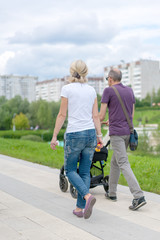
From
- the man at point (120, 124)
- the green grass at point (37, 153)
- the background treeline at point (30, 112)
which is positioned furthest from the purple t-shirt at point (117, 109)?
the background treeline at point (30, 112)

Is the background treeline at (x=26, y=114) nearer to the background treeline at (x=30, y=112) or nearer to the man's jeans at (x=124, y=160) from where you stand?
the background treeline at (x=30, y=112)

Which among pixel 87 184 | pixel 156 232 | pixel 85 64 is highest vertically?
pixel 85 64

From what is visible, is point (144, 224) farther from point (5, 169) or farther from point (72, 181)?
point (5, 169)

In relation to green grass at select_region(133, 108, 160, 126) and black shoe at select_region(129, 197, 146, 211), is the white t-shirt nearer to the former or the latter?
black shoe at select_region(129, 197, 146, 211)

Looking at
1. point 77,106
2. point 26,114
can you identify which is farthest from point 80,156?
point 26,114

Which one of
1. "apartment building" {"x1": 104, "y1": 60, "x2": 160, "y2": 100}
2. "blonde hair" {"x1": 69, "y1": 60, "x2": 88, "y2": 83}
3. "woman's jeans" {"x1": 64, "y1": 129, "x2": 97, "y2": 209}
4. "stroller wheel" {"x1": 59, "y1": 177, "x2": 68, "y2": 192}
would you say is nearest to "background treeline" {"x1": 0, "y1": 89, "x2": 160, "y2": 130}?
"apartment building" {"x1": 104, "y1": 60, "x2": 160, "y2": 100}

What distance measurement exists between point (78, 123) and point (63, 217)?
1131 millimetres

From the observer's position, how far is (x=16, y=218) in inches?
176

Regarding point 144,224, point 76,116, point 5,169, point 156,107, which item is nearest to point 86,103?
point 76,116

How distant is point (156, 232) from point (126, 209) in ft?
3.36

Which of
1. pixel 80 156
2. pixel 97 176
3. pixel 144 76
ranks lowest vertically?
pixel 97 176

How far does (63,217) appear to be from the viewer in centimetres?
457

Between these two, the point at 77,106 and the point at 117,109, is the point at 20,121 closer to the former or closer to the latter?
the point at 117,109

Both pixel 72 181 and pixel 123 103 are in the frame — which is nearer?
pixel 72 181
